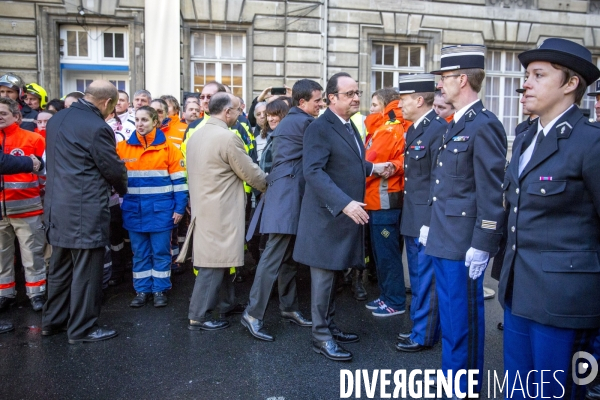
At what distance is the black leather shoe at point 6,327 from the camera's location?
4641 mm

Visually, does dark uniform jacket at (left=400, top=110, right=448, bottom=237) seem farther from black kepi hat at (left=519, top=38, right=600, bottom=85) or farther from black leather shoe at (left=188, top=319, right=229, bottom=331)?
black leather shoe at (left=188, top=319, right=229, bottom=331)

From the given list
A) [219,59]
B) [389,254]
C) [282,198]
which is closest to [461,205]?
[282,198]

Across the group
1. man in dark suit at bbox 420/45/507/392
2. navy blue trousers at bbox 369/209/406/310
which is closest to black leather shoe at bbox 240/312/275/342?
navy blue trousers at bbox 369/209/406/310

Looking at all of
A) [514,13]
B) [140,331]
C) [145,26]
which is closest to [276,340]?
[140,331]

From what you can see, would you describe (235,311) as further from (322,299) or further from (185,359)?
(322,299)

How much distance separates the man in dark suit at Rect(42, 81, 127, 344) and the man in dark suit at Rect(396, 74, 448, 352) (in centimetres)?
249

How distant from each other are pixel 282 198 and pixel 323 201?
747 millimetres

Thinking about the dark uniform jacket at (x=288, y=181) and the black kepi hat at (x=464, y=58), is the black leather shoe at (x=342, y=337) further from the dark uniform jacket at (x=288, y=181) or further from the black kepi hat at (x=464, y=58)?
the black kepi hat at (x=464, y=58)

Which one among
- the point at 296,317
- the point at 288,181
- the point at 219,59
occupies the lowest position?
the point at 296,317

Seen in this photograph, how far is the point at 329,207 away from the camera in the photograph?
3.88m

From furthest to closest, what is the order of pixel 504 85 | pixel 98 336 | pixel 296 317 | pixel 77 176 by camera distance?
pixel 504 85 < pixel 296 317 < pixel 98 336 < pixel 77 176

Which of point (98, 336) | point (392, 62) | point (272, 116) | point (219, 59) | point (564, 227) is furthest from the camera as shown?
point (392, 62)

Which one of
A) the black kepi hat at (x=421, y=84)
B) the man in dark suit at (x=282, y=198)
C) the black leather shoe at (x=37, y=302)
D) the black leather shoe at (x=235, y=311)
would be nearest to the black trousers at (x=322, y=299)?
the man in dark suit at (x=282, y=198)

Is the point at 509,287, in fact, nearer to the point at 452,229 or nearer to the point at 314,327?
the point at 452,229
